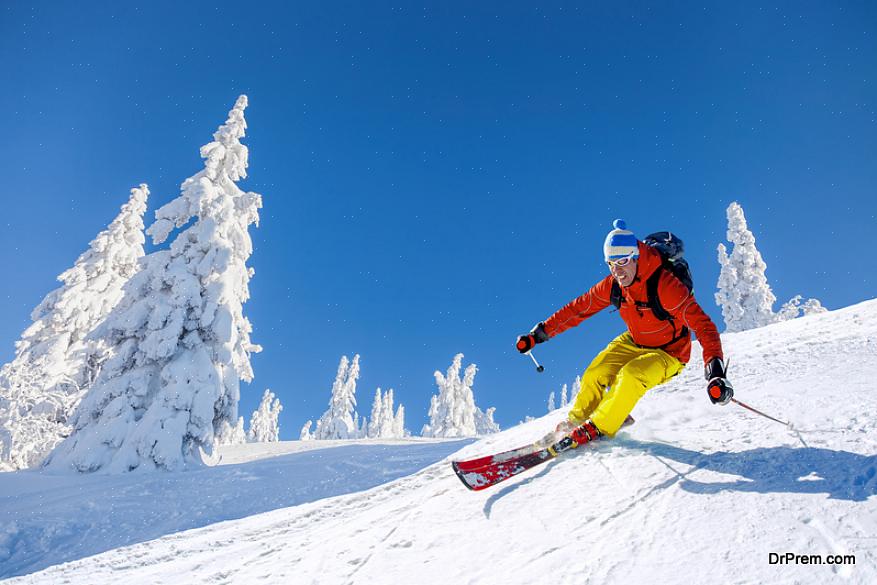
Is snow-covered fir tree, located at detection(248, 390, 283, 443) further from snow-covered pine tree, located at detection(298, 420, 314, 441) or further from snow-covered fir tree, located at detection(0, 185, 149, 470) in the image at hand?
snow-covered fir tree, located at detection(0, 185, 149, 470)

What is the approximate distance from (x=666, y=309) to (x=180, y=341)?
15.0 meters

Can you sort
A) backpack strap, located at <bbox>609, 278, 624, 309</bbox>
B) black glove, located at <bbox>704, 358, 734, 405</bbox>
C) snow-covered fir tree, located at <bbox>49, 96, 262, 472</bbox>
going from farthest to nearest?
snow-covered fir tree, located at <bbox>49, 96, 262, 472</bbox> → backpack strap, located at <bbox>609, 278, 624, 309</bbox> → black glove, located at <bbox>704, 358, 734, 405</bbox>

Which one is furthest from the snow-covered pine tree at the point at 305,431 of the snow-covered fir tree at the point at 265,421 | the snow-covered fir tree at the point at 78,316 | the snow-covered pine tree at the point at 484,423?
the snow-covered fir tree at the point at 78,316

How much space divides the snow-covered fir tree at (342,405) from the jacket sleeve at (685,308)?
4504cm

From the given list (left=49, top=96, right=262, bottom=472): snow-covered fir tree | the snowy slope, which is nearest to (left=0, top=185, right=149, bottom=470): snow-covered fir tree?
(left=49, top=96, right=262, bottom=472): snow-covered fir tree

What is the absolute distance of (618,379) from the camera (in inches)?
169

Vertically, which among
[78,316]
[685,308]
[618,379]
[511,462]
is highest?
[78,316]

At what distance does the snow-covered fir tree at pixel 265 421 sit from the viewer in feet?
246

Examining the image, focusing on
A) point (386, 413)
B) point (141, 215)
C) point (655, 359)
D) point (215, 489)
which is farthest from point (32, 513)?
point (386, 413)

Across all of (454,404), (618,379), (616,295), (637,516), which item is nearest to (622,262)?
(616,295)

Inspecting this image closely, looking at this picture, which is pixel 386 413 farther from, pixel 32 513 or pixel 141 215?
pixel 32 513

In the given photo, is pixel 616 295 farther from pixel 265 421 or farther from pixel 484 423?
pixel 265 421

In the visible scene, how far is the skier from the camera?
4238 millimetres

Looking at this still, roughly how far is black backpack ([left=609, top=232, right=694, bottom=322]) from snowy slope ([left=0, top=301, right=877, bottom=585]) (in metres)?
1.20
